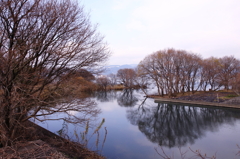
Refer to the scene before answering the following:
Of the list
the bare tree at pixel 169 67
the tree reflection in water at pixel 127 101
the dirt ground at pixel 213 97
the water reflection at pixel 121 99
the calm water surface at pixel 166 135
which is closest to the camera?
the calm water surface at pixel 166 135

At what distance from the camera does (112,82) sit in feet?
115

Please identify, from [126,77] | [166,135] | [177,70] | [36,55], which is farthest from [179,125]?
[126,77]

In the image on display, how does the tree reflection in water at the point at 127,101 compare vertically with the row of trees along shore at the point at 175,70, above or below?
below

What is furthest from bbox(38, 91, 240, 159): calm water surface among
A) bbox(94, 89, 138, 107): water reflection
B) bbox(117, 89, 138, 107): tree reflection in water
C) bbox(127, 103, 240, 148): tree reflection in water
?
bbox(94, 89, 138, 107): water reflection

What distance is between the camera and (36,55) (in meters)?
4.15

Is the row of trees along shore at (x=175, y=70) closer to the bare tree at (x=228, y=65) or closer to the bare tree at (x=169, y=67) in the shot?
the bare tree at (x=169, y=67)

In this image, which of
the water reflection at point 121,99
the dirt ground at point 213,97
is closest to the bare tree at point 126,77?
A: the water reflection at point 121,99

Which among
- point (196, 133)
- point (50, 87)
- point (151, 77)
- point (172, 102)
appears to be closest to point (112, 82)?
point (151, 77)

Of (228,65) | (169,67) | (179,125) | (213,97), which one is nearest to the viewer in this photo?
(179,125)

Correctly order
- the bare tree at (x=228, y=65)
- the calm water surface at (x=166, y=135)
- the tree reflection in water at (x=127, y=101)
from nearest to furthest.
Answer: the calm water surface at (x=166, y=135) < the tree reflection in water at (x=127, y=101) < the bare tree at (x=228, y=65)

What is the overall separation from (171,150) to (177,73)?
13699 mm

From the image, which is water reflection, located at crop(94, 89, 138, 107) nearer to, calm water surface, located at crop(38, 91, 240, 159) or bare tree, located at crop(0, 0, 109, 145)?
calm water surface, located at crop(38, 91, 240, 159)

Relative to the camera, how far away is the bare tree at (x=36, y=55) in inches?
142

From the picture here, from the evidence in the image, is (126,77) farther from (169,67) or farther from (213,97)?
(213,97)
